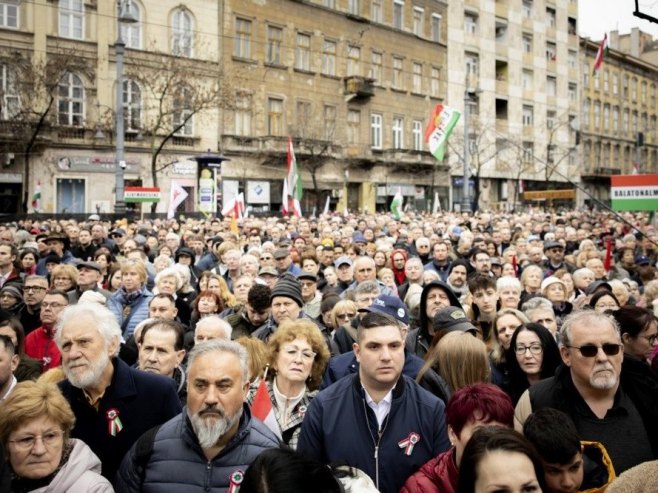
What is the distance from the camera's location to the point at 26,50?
97.1 feet

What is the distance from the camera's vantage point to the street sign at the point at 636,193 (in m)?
7.47

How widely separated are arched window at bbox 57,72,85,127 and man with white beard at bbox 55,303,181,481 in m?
29.8

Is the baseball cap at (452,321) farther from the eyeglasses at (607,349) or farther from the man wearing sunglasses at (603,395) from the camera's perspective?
the eyeglasses at (607,349)

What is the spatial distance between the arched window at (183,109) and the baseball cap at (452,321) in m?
27.5

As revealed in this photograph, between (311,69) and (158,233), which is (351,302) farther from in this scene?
(311,69)

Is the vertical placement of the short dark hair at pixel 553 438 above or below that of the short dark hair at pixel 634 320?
below

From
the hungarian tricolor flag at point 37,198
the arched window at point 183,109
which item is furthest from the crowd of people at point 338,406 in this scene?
the arched window at point 183,109

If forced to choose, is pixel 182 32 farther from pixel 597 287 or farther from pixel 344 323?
pixel 344 323

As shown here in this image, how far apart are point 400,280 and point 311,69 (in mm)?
33113

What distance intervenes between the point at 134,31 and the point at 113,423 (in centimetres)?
3327

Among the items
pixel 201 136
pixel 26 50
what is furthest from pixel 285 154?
pixel 26 50

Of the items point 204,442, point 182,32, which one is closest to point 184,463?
point 204,442

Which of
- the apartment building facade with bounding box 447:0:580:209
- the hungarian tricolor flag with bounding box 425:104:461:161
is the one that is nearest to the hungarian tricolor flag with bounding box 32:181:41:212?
the hungarian tricolor flag with bounding box 425:104:461:161

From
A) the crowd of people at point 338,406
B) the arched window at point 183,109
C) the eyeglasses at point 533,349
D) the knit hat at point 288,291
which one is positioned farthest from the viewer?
the arched window at point 183,109
